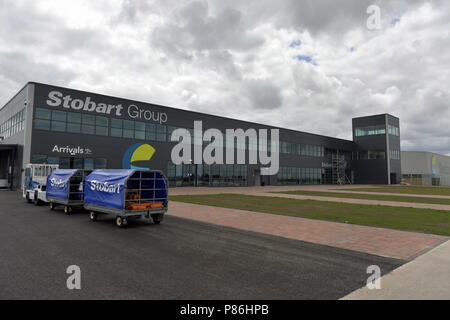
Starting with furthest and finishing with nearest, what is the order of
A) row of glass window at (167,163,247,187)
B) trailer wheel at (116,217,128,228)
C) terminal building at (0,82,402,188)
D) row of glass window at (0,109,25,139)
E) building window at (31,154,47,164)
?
1. row of glass window at (167,163,247,187)
2. row of glass window at (0,109,25,139)
3. terminal building at (0,82,402,188)
4. building window at (31,154,47,164)
5. trailer wheel at (116,217,128,228)

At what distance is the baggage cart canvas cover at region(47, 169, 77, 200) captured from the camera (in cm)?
1495

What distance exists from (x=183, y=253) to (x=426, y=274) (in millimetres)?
5534

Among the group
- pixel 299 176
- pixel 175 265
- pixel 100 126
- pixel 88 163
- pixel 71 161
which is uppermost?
pixel 100 126

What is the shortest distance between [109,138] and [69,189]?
22071 millimetres

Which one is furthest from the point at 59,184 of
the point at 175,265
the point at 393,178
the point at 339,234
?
the point at 393,178

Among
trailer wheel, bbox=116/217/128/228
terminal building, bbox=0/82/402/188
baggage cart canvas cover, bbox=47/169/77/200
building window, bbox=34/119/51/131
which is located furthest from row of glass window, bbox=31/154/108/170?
trailer wheel, bbox=116/217/128/228

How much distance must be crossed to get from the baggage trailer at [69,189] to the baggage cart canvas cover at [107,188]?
2090 mm

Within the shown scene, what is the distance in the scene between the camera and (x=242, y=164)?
5016cm

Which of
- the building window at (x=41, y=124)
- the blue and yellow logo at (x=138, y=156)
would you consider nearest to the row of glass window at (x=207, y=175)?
the blue and yellow logo at (x=138, y=156)

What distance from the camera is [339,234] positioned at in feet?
31.9

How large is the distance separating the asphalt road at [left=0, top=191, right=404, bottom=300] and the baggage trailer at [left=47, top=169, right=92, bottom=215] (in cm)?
449

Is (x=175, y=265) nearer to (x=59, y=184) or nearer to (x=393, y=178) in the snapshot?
(x=59, y=184)

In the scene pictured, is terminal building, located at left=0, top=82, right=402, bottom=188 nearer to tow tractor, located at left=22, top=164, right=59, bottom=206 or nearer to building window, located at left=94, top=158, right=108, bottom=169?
building window, located at left=94, top=158, right=108, bottom=169
